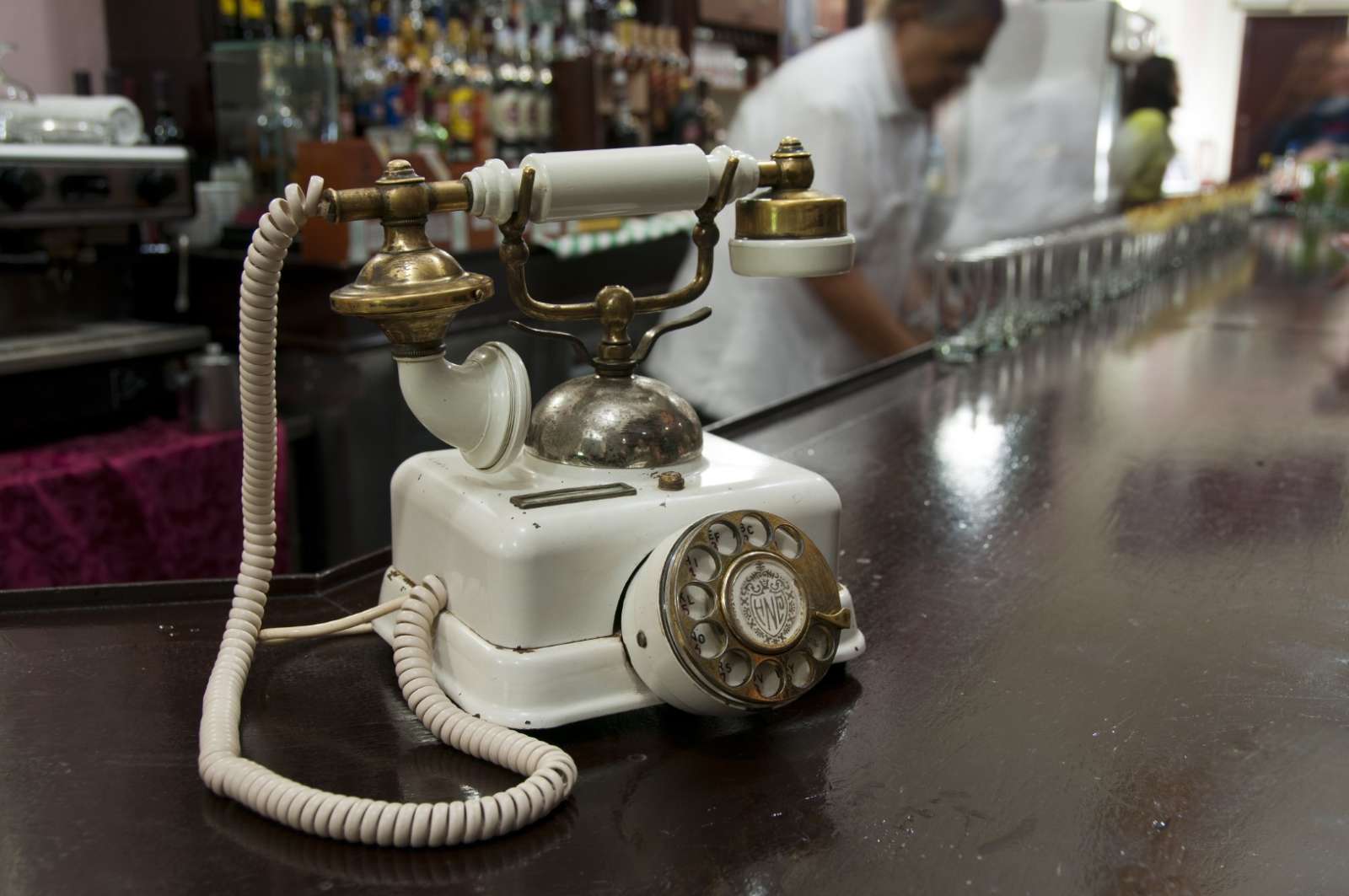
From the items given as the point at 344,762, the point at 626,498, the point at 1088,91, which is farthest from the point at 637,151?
the point at 1088,91

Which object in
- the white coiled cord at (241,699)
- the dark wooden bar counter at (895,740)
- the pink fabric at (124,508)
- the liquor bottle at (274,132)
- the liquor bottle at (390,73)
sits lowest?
the pink fabric at (124,508)

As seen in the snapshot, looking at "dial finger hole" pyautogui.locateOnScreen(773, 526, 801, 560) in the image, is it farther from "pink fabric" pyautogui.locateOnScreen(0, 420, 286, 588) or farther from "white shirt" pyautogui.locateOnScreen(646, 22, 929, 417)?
"white shirt" pyautogui.locateOnScreen(646, 22, 929, 417)

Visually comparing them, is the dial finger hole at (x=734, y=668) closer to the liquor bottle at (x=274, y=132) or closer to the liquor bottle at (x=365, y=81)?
the liquor bottle at (x=274, y=132)

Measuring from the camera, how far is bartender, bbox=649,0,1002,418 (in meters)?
2.33

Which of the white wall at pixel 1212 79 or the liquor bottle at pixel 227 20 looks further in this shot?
the white wall at pixel 1212 79

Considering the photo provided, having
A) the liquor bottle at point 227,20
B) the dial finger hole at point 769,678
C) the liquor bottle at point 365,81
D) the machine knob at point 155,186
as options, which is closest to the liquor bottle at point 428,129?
the liquor bottle at point 365,81

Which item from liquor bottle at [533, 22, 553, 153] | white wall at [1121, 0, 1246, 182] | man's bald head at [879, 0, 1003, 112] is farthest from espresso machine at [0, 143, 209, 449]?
white wall at [1121, 0, 1246, 182]

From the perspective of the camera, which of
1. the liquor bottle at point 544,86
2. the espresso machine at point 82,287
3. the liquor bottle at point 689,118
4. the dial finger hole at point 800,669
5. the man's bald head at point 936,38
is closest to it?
the dial finger hole at point 800,669

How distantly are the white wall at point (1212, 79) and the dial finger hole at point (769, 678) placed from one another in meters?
9.70

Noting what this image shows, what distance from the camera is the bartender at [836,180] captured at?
2326mm

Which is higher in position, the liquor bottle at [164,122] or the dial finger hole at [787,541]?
the liquor bottle at [164,122]

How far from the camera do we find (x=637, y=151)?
2.16 feet

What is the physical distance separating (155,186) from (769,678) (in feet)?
6.88

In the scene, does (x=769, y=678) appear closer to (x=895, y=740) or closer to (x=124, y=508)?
(x=895, y=740)
